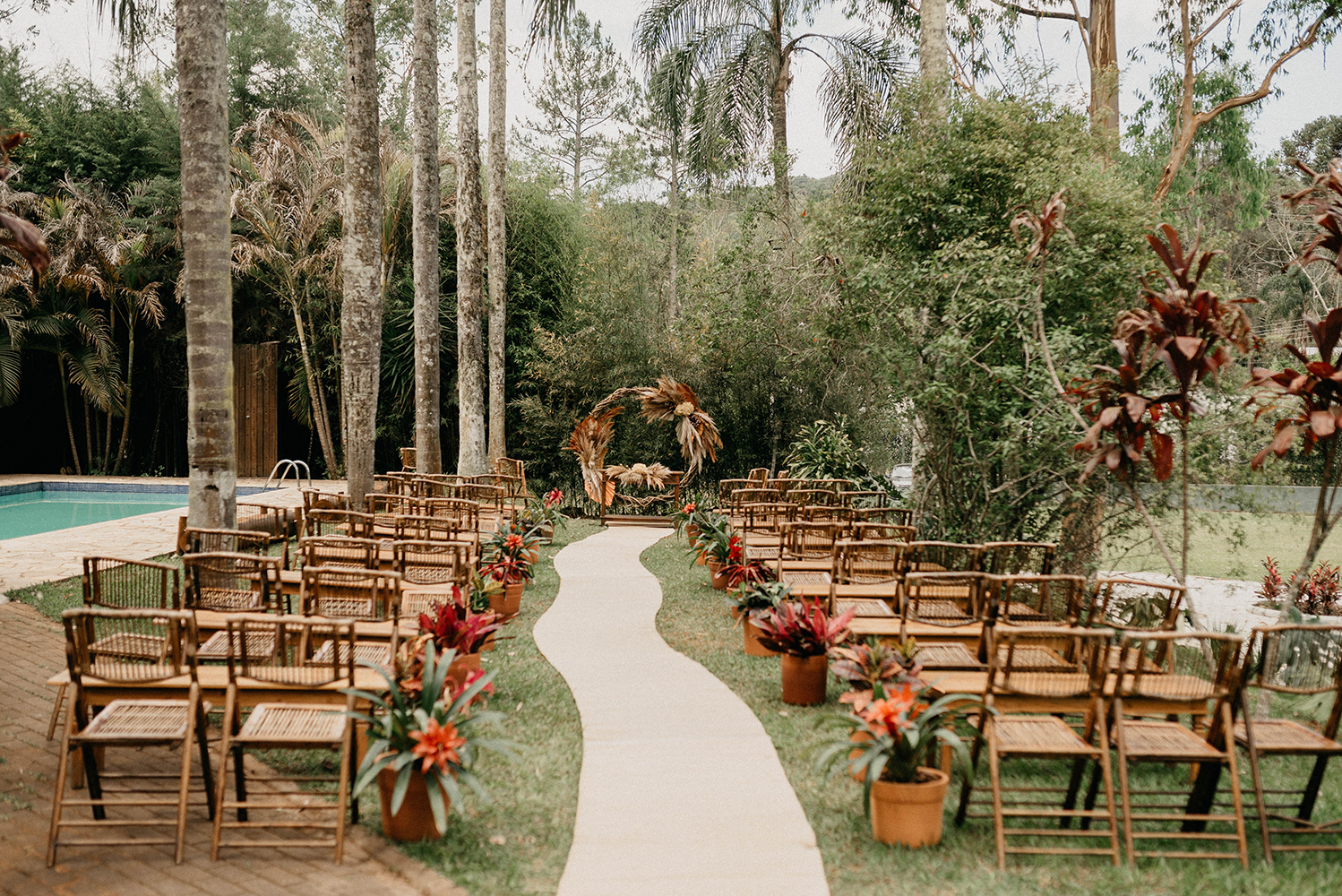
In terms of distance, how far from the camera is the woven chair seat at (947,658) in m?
4.47

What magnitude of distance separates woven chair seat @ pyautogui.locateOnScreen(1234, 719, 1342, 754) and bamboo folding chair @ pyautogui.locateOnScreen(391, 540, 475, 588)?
400 centimetres

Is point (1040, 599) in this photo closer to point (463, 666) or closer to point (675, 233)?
point (463, 666)

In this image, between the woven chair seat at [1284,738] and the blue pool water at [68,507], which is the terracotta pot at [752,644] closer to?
the woven chair seat at [1284,738]

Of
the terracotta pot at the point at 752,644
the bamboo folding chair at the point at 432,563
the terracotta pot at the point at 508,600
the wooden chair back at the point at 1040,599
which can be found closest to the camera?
the wooden chair back at the point at 1040,599

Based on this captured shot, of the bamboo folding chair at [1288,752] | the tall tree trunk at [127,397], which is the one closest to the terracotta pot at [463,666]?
the bamboo folding chair at [1288,752]

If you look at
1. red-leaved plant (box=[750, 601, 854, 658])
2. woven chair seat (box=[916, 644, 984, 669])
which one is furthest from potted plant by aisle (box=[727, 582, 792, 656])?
woven chair seat (box=[916, 644, 984, 669])

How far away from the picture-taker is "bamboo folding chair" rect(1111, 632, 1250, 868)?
11.3ft

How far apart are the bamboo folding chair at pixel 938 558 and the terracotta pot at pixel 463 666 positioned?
9.06 ft

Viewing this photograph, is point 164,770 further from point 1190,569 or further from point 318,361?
point 318,361

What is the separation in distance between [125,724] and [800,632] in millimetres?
3265

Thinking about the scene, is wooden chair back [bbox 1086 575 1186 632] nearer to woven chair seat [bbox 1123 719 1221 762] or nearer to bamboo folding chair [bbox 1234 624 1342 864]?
bamboo folding chair [bbox 1234 624 1342 864]

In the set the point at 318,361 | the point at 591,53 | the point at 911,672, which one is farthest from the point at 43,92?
the point at 911,672

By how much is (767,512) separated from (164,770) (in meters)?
5.36

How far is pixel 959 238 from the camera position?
26.7 ft
